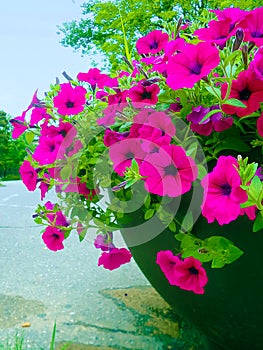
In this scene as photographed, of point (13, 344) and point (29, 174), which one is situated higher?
point (29, 174)

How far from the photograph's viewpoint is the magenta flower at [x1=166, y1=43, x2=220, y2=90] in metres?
0.95

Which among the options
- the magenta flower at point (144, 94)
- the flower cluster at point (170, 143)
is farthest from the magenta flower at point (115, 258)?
the magenta flower at point (144, 94)

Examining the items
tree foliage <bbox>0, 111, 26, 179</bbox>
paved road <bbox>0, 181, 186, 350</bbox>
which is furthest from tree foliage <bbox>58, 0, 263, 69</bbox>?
tree foliage <bbox>0, 111, 26, 179</bbox>

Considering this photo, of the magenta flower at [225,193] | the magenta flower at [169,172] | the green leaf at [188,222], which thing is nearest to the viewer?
the magenta flower at [225,193]

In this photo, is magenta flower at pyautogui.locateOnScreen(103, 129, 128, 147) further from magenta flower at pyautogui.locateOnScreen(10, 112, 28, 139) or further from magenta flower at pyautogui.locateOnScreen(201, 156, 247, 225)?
magenta flower at pyautogui.locateOnScreen(10, 112, 28, 139)

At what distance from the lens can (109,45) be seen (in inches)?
422

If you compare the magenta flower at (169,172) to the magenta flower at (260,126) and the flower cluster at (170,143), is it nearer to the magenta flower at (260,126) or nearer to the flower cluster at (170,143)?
the flower cluster at (170,143)

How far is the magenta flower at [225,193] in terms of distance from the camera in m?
0.86

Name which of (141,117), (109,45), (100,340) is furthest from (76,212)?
(109,45)

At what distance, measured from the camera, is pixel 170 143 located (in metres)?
1.13

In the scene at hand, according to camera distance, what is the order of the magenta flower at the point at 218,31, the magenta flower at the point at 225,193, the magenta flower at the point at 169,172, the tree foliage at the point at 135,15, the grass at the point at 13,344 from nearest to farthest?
the magenta flower at the point at 225,193
the magenta flower at the point at 169,172
the magenta flower at the point at 218,31
the grass at the point at 13,344
the tree foliage at the point at 135,15

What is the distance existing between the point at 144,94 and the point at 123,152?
17cm

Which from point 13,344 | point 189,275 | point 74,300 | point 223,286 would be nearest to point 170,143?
point 189,275

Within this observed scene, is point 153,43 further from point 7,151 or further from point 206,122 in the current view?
point 7,151
